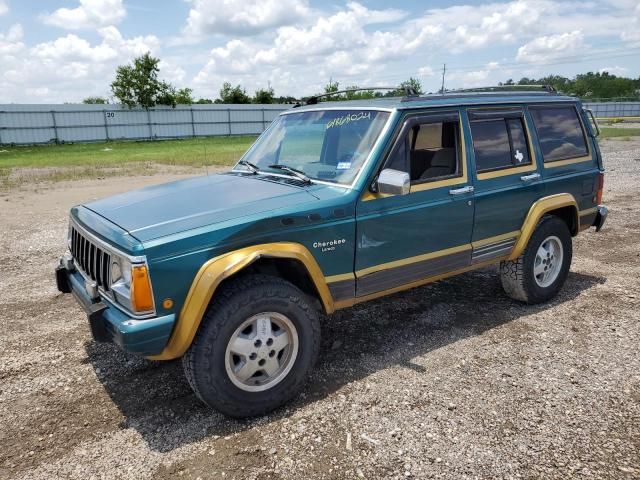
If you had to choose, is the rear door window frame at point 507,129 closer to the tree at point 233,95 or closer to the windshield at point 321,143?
the windshield at point 321,143

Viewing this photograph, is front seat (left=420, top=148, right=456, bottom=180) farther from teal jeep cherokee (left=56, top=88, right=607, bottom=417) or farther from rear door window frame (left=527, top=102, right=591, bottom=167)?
rear door window frame (left=527, top=102, right=591, bottom=167)

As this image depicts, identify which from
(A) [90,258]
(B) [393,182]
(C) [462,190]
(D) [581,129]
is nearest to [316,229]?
(B) [393,182]

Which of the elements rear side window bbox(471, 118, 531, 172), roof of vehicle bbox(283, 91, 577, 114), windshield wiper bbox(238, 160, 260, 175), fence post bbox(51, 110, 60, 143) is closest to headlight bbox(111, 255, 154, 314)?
windshield wiper bbox(238, 160, 260, 175)

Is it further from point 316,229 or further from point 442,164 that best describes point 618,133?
point 316,229

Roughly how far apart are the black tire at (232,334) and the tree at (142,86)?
4162 centimetres

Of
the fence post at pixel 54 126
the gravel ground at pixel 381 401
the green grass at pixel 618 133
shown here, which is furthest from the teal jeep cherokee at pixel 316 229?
the fence post at pixel 54 126

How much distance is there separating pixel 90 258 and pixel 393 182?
2192mm

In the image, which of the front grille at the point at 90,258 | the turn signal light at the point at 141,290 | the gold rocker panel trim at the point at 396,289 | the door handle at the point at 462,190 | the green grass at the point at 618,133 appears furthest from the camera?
the green grass at the point at 618,133

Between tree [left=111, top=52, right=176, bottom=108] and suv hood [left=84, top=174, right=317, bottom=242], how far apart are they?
4044 centimetres

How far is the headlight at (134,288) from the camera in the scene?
2863 mm

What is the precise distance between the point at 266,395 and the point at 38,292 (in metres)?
3.66

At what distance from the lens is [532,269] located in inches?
198

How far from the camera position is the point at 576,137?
5.35m

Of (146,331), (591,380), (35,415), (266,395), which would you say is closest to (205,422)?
(266,395)
